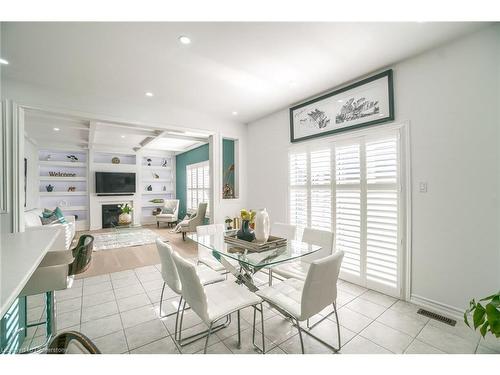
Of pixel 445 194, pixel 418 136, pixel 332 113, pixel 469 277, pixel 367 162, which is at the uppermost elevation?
pixel 332 113

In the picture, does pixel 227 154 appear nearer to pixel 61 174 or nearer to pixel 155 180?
pixel 155 180

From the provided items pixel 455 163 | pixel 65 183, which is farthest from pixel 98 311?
pixel 65 183

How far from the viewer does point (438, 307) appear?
86.3 inches

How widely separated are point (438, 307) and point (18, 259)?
3359 mm

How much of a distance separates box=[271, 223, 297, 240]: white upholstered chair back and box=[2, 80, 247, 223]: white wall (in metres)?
1.55

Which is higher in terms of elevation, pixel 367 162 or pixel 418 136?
pixel 418 136

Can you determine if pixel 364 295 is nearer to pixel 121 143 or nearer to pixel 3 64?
pixel 3 64

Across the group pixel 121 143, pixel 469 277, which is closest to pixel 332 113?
pixel 469 277

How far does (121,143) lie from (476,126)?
7.48 meters

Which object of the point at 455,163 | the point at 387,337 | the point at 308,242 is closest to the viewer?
the point at 387,337

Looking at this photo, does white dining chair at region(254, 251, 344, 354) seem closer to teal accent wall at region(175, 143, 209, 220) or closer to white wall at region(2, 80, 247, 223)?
white wall at region(2, 80, 247, 223)

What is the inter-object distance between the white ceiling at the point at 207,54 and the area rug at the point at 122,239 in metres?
3.23

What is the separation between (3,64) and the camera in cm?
229

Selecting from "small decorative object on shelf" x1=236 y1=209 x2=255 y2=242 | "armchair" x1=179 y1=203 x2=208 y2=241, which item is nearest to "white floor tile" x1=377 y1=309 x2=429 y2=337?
"small decorative object on shelf" x1=236 y1=209 x2=255 y2=242
